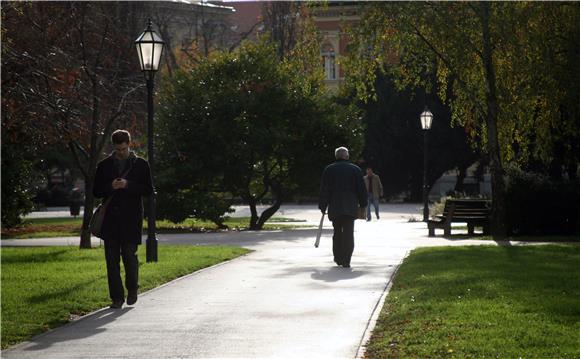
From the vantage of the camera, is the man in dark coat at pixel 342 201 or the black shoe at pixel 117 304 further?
the man in dark coat at pixel 342 201

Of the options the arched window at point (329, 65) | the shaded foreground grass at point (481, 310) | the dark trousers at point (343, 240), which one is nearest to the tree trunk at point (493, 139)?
the shaded foreground grass at point (481, 310)

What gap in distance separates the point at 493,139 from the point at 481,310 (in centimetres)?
1467

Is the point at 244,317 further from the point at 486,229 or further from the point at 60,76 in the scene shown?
the point at 486,229

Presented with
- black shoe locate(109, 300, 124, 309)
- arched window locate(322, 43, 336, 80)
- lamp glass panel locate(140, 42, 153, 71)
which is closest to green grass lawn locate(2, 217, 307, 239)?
lamp glass panel locate(140, 42, 153, 71)

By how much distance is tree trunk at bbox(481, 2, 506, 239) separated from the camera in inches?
1005

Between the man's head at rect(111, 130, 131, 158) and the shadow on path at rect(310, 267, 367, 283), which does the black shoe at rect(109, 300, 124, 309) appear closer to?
the man's head at rect(111, 130, 131, 158)

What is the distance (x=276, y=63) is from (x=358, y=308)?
23.2 metres

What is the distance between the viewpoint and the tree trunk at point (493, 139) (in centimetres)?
2552

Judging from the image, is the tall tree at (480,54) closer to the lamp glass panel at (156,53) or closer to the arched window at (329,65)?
the lamp glass panel at (156,53)

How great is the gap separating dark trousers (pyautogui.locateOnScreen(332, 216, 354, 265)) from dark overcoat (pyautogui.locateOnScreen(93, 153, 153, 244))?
5780 millimetres

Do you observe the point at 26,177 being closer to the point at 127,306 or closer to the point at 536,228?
the point at 536,228

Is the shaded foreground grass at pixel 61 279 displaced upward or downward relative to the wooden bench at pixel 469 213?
downward

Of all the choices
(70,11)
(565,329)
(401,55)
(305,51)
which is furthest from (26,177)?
(565,329)

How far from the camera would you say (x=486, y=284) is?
15.0m
